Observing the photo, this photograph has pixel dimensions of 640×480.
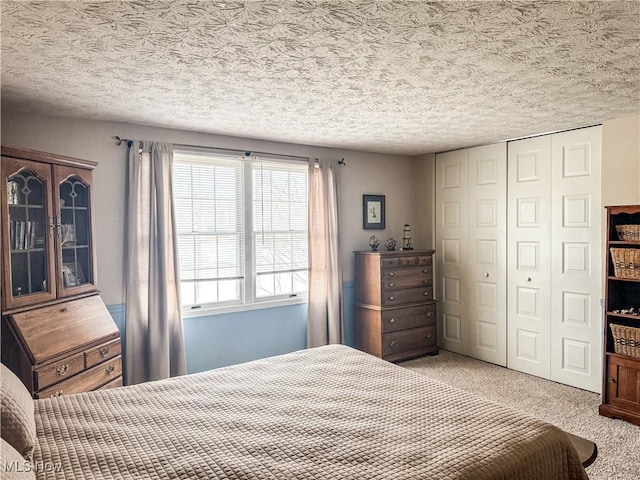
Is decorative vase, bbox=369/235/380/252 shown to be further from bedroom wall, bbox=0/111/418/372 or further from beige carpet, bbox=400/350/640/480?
beige carpet, bbox=400/350/640/480

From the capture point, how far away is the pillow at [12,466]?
3.65 ft

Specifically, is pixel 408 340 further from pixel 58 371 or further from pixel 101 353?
pixel 58 371

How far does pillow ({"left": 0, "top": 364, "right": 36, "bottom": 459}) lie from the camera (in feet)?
4.46

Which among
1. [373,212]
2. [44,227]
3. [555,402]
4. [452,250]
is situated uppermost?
[373,212]

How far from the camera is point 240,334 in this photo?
418 centimetres

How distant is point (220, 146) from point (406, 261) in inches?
93.2

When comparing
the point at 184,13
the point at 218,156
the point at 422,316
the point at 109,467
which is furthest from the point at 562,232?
the point at 109,467

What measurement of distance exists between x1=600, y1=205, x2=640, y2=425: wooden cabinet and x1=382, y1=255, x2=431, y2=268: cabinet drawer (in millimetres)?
1904

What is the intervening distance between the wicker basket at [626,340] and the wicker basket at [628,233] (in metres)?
0.67

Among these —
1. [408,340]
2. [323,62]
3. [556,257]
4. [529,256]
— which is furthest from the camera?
[408,340]

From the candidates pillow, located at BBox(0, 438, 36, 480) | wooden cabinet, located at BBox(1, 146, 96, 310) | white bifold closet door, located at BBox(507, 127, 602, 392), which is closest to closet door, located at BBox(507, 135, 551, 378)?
white bifold closet door, located at BBox(507, 127, 602, 392)

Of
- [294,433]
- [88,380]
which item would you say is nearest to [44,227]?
[88,380]

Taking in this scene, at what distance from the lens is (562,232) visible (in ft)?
13.3

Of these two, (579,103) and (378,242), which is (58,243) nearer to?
(378,242)
